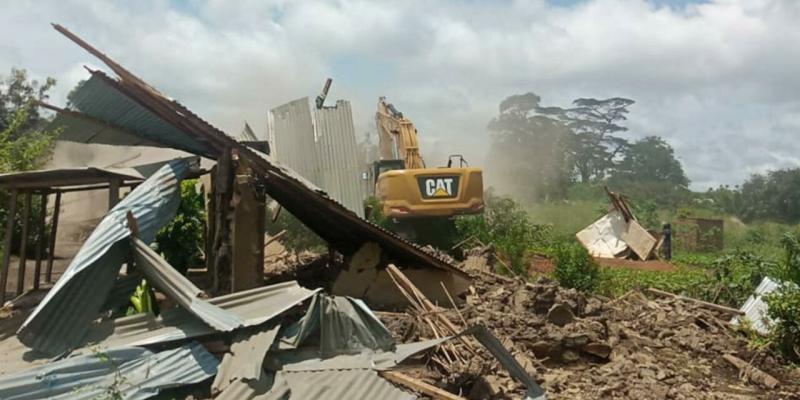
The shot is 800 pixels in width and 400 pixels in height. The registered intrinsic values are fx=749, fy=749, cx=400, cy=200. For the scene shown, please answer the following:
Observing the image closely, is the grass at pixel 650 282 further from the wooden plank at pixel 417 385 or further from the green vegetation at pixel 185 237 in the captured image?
the green vegetation at pixel 185 237

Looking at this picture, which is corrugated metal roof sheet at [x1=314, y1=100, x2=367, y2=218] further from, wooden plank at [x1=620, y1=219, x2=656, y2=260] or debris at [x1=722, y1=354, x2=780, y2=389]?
debris at [x1=722, y1=354, x2=780, y2=389]

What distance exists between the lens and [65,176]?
7949 mm

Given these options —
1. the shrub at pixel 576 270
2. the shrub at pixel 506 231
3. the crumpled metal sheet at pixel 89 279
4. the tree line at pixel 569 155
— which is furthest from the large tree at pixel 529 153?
the crumpled metal sheet at pixel 89 279

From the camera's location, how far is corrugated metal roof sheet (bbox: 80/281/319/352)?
573 centimetres

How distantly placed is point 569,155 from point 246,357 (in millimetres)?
43704

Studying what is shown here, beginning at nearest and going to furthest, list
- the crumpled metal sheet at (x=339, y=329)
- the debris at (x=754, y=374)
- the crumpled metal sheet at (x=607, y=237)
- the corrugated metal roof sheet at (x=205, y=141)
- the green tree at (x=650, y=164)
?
the crumpled metal sheet at (x=339, y=329), the debris at (x=754, y=374), the corrugated metal roof sheet at (x=205, y=141), the crumpled metal sheet at (x=607, y=237), the green tree at (x=650, y=164)

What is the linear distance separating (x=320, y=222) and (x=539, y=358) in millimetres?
3362

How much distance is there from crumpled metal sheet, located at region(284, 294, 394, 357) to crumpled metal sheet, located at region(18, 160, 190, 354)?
62.7 inches

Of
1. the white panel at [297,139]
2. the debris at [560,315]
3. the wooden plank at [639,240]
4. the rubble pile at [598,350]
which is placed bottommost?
the rubble pile at [598,350]

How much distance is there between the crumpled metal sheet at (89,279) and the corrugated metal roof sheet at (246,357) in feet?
3.97

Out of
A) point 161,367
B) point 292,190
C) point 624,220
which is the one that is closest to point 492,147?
point 624,220

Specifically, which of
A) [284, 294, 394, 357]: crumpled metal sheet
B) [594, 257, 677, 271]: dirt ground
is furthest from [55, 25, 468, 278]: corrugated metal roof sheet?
[594, 257, 677, 271]: dirt ground

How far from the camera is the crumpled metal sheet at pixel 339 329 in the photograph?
235 inches

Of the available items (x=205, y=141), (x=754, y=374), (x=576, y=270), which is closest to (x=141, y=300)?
(x=205, y=141)
